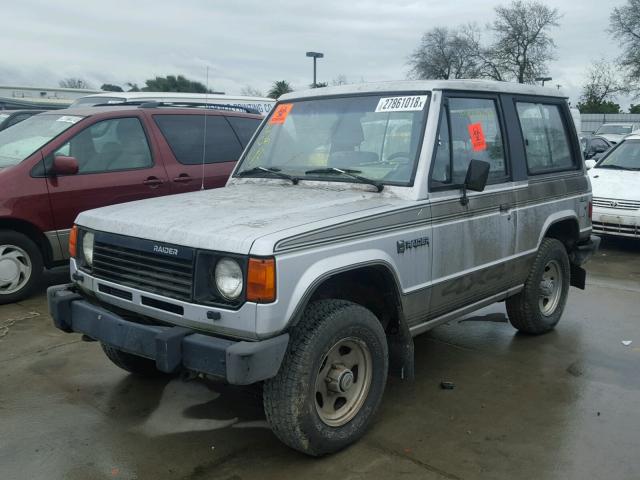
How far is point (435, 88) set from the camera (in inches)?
159

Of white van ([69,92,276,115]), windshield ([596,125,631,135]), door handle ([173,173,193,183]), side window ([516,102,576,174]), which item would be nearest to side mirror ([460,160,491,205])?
side window ([516,102,576,174])

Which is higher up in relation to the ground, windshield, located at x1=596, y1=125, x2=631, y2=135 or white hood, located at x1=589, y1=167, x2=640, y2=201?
windshield, located at x1=596, y1=125, x2=631, y2=135

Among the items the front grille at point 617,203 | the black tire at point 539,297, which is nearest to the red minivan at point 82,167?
the black tire at point 539,297

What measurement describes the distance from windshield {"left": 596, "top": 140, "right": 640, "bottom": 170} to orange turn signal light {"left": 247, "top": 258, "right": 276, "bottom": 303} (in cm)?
845

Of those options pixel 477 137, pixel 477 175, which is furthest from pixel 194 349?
pixel 477 137

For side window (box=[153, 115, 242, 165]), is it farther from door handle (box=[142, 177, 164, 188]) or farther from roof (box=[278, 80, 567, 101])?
roof (box=[278, 80, 567, 101])

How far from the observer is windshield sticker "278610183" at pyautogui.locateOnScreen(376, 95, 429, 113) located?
13.2 feet

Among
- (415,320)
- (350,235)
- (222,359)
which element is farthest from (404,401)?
(222,359)

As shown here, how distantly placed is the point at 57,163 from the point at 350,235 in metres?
3.67

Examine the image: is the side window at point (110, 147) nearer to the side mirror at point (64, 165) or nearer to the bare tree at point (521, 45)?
the side mirror at point (64, 165)

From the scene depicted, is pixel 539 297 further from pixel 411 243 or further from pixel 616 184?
pixel 616 184

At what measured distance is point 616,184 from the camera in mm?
9078

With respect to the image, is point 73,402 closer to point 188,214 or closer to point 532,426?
point 188,214

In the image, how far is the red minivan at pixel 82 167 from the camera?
590 cm
